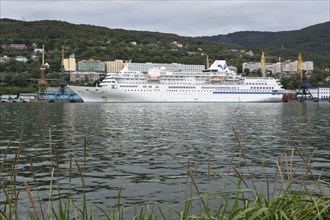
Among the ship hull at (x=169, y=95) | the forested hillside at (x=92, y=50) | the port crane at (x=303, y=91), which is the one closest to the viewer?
the ship hull at (x=169, y=95)

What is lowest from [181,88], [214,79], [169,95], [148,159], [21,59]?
[169,95]

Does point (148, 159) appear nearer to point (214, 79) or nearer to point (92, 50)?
point (214, 79)

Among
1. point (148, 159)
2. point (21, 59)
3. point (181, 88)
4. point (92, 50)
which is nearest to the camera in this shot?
point (148, 159)

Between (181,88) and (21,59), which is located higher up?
(21,59)

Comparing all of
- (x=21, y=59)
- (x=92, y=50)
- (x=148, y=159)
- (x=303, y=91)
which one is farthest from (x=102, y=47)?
(x=148, y=159)

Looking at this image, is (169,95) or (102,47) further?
(102,47)

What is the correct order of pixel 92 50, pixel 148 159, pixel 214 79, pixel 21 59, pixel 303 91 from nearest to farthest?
pixel 148 159 < pixel 214 79 < pixel 303 91 < pixel 21 59 < pixel 92 50

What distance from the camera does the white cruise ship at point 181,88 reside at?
83.0 meters

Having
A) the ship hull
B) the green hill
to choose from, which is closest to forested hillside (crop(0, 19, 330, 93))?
the green hill

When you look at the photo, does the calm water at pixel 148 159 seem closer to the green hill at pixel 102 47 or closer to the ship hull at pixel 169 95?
the ship hull at pixel 169 95

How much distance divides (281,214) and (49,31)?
19628cm

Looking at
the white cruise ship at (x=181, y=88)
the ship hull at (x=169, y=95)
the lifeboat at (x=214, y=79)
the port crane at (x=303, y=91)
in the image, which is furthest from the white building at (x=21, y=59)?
the port crane at (x=303, y=91)

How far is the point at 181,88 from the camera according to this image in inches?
3460

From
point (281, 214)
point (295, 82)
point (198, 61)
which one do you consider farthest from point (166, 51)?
point (281, 214)
